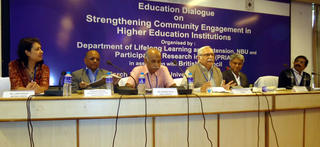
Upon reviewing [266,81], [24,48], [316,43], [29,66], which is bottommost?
[266,81]

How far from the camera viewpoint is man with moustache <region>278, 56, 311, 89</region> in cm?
345

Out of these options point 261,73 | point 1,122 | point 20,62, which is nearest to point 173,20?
point 261,73

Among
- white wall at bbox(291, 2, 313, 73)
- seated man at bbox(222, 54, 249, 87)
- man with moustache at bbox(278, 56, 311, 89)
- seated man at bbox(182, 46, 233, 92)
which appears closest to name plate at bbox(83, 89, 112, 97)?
seated man at bbox(182, 46, 233, 92)

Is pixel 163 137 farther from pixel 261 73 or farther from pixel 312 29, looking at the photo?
pixel 312 29

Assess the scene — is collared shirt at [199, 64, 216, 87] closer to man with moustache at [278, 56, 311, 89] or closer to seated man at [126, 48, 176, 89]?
seated man at [126, 48, 176, 89]

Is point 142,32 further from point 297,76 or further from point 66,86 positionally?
point 297,76

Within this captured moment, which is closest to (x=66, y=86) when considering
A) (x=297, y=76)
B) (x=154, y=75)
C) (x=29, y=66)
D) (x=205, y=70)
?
(x=29, y=66)

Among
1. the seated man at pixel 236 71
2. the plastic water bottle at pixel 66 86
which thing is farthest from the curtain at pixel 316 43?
the plastic water bottle at pixel 66 86

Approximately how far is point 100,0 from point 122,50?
85 centimetres

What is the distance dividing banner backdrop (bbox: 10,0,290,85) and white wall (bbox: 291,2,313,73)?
9.4 inches

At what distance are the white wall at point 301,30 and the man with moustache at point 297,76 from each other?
4.98 ft

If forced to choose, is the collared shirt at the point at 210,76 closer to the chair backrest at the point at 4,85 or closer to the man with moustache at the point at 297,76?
the man with moustache at the point at 297,76

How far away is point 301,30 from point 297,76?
2013 mm

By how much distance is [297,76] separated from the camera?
3570 millimetres
